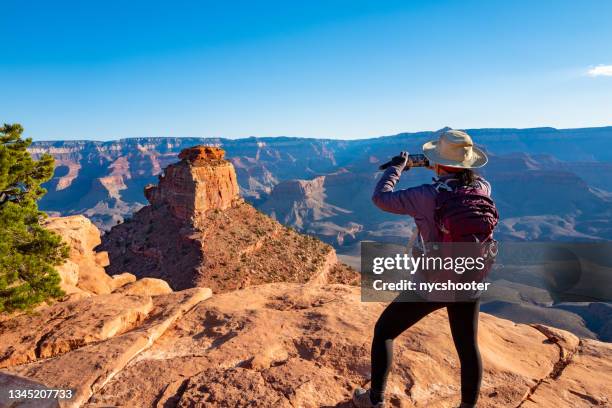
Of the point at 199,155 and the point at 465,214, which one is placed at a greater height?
the point at 199,155

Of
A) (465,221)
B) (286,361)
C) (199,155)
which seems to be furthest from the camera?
(199,155)

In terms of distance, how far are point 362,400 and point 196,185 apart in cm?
2970

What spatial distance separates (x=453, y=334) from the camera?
124 inches

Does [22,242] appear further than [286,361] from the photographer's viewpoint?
Yes

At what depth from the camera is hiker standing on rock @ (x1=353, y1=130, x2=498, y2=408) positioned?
2697 mm

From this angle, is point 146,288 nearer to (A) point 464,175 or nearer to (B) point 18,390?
(B) point 18,390

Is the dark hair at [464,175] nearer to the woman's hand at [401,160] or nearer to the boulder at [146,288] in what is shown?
the woman's hand at [401,160]

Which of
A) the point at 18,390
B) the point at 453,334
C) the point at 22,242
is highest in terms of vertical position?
the point at 453,334

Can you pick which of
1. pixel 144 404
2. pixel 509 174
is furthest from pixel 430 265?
pixel 509 174

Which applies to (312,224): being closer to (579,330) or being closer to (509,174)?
(509,174)

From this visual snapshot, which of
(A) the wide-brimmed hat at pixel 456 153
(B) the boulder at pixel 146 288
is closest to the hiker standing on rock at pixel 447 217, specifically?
(A) the wide-brimmed hat at pixel 456 153

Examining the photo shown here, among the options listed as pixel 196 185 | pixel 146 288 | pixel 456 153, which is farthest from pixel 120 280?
pixel 196 185

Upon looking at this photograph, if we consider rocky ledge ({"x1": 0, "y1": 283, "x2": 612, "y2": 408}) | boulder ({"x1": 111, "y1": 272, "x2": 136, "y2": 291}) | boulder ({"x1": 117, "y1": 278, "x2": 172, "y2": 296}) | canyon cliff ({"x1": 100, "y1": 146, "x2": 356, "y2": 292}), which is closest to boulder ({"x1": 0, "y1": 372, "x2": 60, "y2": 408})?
rocky ledge ({"x1": 0, "y1": 283, "x2": 612, "y2": 408})

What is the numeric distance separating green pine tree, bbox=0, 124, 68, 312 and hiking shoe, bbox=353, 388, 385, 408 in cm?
610
